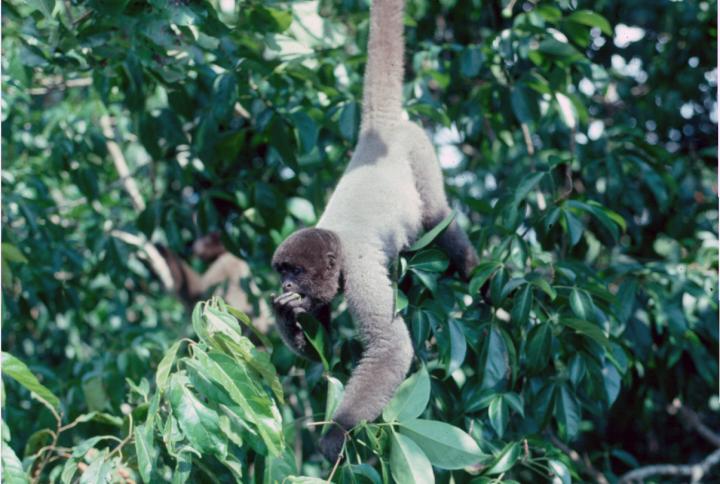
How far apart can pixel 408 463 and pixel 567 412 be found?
1.35m

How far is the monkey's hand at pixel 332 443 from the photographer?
3.29 meters

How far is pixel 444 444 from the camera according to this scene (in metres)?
2.54

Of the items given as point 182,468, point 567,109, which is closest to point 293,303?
point 182,468

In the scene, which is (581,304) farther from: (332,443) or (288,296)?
(288,296)

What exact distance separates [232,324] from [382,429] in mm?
635

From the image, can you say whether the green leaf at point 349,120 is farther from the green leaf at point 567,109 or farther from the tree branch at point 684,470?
the tree branch at point 684,470

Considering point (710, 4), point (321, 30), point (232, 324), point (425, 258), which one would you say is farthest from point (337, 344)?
point (710, 4)

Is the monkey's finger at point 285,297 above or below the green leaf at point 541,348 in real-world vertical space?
below

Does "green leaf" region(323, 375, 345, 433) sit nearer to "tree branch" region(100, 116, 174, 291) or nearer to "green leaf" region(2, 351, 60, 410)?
"green leaf" region(2, 351, 60, 410)

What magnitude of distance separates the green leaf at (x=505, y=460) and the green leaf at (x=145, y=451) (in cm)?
121

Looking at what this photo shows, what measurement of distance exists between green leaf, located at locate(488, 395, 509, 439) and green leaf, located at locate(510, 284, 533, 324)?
1.16 ft

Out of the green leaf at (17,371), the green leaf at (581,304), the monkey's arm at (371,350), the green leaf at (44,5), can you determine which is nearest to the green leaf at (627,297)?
the green leaf at (581,304)

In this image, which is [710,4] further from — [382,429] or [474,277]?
[382,429]

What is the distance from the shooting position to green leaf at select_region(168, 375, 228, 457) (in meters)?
2.43
